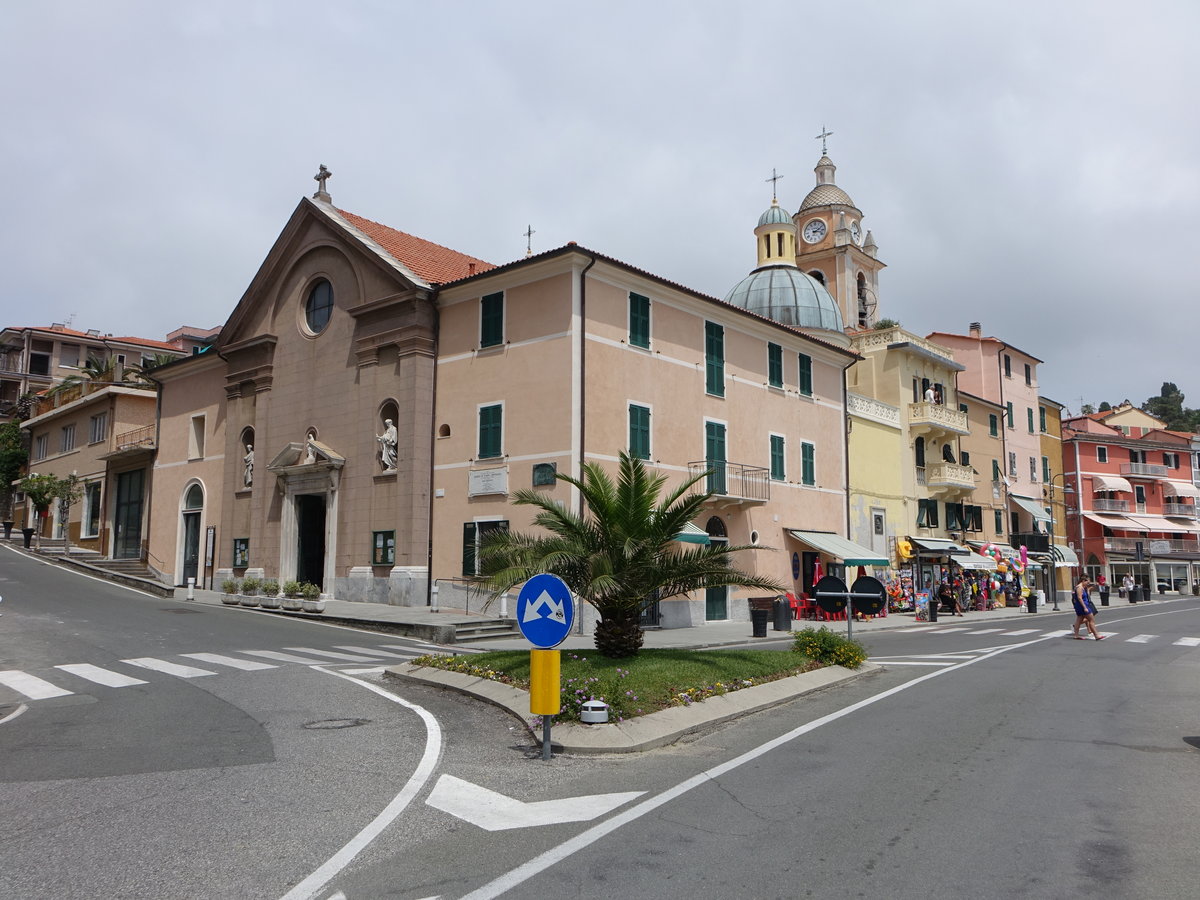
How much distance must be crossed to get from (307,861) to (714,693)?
22.3ft

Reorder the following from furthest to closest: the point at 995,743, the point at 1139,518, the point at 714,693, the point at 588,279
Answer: the point at 1139,518
the point at 588,279
the point at 714,693
the point at 995,743

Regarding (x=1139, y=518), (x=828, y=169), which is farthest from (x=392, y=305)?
(x=1139, y=518)

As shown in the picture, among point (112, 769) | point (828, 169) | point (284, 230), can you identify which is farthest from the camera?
point (828, 169)

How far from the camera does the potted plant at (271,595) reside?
27094 mm

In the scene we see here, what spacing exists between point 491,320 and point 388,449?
5194 millimetres

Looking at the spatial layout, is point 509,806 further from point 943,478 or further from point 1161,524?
point 1161,524

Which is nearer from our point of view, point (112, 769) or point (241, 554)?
point (112, 769)

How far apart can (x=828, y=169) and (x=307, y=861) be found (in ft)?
177

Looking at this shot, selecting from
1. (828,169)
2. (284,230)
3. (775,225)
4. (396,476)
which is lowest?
(396,476)

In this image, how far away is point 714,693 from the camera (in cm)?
1147

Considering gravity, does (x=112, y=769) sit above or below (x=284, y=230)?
below

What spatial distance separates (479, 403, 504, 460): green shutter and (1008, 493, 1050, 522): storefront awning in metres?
35.0

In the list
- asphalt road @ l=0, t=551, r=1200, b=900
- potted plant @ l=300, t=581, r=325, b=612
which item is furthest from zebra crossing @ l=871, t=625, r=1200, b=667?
potted plant @ l=300, t=581, r=325, b=612

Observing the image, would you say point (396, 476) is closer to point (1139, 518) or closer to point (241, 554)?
point (241, 554)
